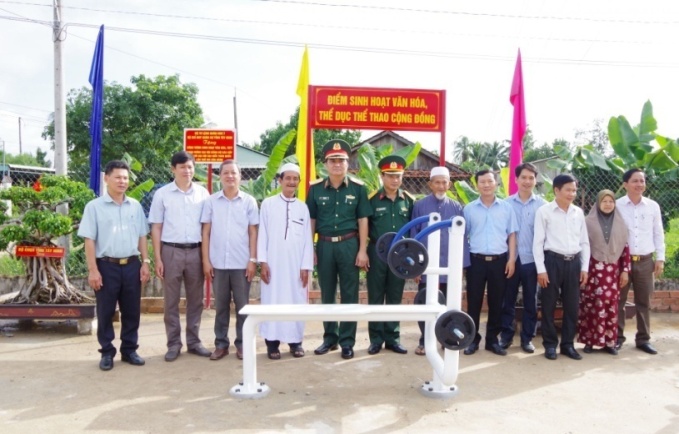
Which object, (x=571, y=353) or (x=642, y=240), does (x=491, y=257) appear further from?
(x=642, y=240)

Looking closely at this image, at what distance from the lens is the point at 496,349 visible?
4996 mm

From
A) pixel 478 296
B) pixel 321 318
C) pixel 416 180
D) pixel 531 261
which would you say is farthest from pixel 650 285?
pixel 416 180

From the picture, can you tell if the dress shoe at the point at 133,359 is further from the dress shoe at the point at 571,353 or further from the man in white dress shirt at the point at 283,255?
the dress shoe at the point at 571,353

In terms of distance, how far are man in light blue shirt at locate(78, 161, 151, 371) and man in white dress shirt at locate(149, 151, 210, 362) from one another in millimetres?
193

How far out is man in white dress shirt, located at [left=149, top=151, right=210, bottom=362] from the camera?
4.70 meters

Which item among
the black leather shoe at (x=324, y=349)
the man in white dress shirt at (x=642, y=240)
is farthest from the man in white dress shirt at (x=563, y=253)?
the black leather shoe at (x=324, y=349)

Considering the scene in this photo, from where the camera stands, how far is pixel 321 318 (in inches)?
146

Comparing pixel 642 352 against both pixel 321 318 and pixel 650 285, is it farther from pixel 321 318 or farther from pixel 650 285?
pixel 321 318

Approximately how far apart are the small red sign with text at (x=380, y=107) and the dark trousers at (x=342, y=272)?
178 centimetres

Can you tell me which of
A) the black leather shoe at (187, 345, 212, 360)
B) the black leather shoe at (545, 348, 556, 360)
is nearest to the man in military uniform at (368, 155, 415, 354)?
the black leather shoe at (545, 348, 556, 360)

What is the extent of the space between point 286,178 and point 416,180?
1313 cm

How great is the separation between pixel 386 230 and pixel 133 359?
2.38m

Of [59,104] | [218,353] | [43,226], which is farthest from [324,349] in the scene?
[59,104]

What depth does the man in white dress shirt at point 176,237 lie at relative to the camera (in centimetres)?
470
